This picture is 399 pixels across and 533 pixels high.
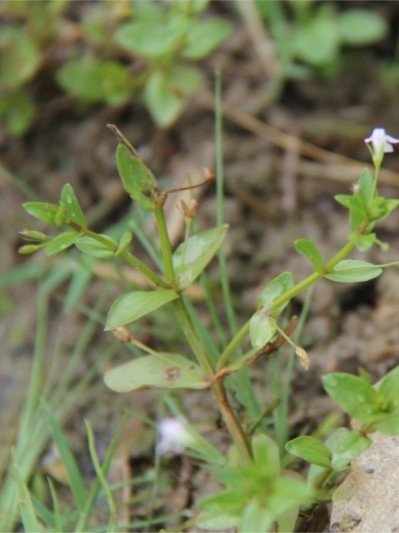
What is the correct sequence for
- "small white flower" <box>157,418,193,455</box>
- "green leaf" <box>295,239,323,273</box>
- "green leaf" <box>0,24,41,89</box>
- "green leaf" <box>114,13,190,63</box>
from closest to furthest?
"green leaf" <box>295,239,323,273</box>, "small white flower" <box>157,418,193,455</box>, "green leaf" <box>114,13,190,63</box>, "green leaf" <box>0,24,41,89</box>

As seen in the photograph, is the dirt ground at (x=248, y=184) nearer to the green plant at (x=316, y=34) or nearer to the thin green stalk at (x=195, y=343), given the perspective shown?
the green plant at (x=316, y=34)

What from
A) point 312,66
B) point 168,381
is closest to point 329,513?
point 168,381

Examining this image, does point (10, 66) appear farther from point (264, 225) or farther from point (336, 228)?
point (336, 228)

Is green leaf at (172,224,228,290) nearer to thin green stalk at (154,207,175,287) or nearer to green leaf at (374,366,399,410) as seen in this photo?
thin green stalk at (154,207,175,287)

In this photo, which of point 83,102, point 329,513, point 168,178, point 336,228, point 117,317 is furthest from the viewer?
point 83,102

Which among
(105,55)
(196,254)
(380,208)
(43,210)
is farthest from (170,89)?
(380,208)

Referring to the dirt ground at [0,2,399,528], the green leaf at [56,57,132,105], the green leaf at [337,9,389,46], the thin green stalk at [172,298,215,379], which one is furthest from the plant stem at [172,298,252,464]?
the green leaf at [337,9,389,46]

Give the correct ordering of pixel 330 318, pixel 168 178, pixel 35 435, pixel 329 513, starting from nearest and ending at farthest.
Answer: pixel 329 513
pixel 35 435
pixel 330 318
pixel 168 178
